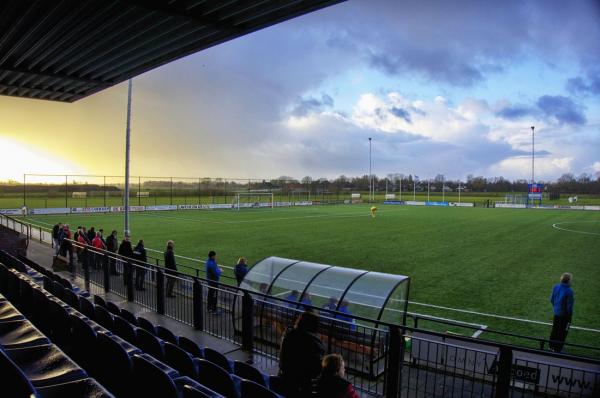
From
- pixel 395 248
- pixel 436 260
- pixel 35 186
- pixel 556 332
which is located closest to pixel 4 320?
pixel 556 332

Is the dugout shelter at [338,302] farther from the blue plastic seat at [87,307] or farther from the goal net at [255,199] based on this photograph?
the goal net at [255,199]

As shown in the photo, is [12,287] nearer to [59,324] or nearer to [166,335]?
[59,324]

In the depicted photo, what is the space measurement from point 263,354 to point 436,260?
14667mm

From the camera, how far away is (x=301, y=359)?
411 centimetres

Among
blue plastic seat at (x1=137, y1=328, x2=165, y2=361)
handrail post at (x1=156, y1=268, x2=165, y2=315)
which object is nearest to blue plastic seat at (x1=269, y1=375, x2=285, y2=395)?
blue plastic seat at (x1=137, y1=328, x2=165, y2=361)

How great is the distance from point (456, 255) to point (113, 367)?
20061 millimetres

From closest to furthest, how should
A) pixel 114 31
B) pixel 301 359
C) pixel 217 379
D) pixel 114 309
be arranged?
pixel 217 379 → pixel 301 359 → pixel 114 309 → pixel 114 31

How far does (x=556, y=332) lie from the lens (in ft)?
29.3

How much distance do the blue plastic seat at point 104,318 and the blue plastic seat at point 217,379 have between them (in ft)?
6.41

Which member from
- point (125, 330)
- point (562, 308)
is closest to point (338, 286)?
point (125, 330)

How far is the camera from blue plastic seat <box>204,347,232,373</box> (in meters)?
4.59

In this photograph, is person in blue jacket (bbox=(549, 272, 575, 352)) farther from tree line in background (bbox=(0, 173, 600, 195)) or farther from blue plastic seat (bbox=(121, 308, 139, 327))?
tree line in background (bbox=(0, 173, 600, 195))

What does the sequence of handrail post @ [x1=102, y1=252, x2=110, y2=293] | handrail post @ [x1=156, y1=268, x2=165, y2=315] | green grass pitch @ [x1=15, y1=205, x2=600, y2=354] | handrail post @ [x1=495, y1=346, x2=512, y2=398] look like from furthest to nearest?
1. green grass pitch @ [x1=15, y1=205, x2=600, y2=354]
2. handrail post @ [x1=102, y1=252, x2=110, y2=293]
3. handrail post @ [x1=156, y1=268, x2=165, y2=315]
4. handrail post @ [x1=495, y1=346, x2=512, y2=398]

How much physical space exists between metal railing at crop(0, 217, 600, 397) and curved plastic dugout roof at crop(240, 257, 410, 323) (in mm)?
363
